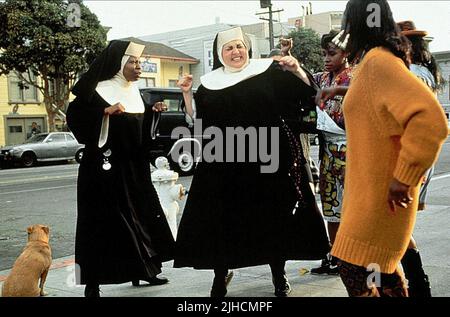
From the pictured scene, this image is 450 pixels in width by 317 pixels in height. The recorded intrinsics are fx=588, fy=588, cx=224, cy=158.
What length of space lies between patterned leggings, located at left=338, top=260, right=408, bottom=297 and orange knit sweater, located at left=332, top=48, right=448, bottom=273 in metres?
0.05

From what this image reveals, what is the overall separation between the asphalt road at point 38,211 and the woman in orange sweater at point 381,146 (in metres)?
3.87

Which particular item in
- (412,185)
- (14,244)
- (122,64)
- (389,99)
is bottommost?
(14,244)

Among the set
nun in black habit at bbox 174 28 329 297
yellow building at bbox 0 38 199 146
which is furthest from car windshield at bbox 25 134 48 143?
nun in black habit at bbox 174 28 329 297

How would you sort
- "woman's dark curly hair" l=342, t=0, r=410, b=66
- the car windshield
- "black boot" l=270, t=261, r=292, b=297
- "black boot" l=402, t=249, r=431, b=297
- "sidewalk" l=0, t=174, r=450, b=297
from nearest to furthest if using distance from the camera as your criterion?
"woman's dark curly hair" l=342, t=0, r=410, b=66, "black boot" l=402, t=249, r=431, b=297, "black boot" l=270, t=261, r=292, b=297, "sidewalk" l=0, t=174, r=450, b=297, the car windshield

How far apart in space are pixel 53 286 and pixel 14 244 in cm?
220

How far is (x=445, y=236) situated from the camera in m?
5.57

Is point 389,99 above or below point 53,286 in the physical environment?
above

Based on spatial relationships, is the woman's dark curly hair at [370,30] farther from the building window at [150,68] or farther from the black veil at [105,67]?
the building window at [150,68]

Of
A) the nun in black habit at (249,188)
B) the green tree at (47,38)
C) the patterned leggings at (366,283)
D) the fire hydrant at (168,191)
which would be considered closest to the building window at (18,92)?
the green tree at (47,38)

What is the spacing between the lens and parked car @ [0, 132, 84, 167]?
836 inches

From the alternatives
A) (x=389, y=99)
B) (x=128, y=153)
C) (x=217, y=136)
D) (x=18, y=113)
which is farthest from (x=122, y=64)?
(x=18, y=113)

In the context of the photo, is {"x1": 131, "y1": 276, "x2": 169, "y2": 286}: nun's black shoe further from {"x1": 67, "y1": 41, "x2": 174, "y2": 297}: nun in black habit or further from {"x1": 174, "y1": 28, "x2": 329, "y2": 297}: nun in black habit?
{"x1": 174, "y1": 28, "x2": 329, "y2": 297}: nun in black habit

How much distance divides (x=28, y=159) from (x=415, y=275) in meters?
19.9
